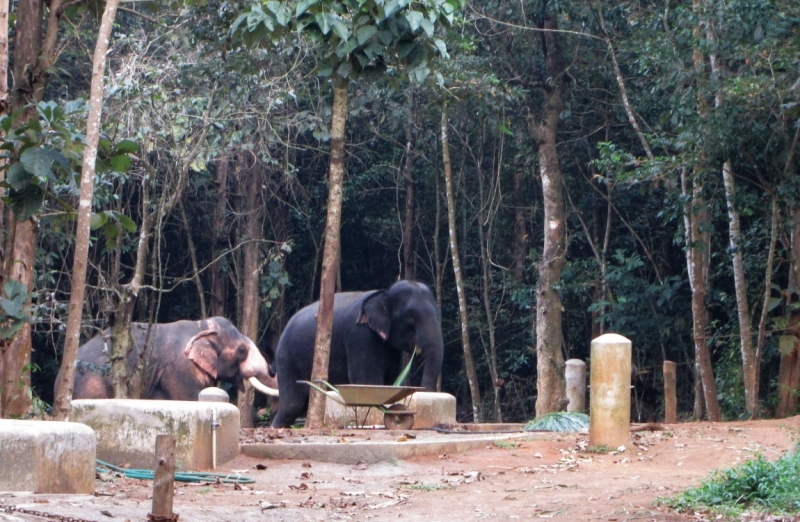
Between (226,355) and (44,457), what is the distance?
11.2 m

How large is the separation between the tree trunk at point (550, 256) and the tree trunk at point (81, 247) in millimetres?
9915

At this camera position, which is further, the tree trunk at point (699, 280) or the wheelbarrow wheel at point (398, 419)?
the tree trunk at point (699, 280)

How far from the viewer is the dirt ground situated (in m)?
5.91

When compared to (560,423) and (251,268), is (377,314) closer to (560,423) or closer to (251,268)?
(560,423)

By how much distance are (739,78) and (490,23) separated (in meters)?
6.18

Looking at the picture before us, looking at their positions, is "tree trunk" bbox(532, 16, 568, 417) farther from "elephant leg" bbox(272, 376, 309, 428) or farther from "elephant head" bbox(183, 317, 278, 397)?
"elephant head" bbox(183, 317, 278, 397)

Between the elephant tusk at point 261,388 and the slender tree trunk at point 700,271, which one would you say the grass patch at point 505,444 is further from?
the elephant tusk at point 261,388

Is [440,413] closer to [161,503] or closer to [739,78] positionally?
[739,78]

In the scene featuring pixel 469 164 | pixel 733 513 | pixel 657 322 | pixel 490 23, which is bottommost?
pixel 733 513

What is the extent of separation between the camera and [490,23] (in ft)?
57.1

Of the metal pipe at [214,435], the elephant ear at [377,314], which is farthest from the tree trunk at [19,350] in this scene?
the elephant ear at [377,314]

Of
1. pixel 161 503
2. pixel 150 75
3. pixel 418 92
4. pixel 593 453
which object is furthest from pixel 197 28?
pixel 161 503

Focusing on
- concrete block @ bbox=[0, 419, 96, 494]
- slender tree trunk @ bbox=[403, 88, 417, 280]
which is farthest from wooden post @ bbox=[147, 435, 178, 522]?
slender tree trunk @ bbox=[403, 88, 417, 280]

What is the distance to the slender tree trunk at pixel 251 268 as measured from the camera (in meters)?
18.3
